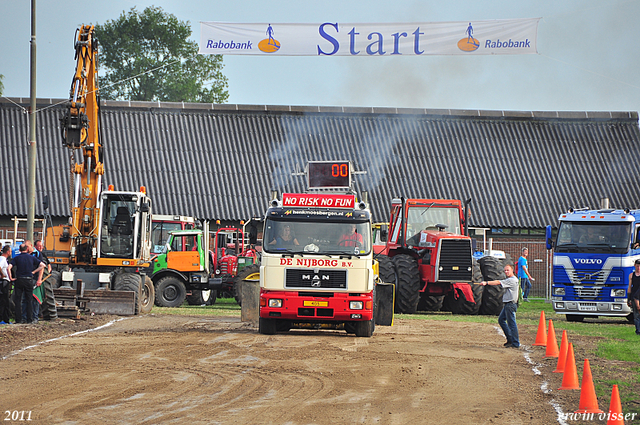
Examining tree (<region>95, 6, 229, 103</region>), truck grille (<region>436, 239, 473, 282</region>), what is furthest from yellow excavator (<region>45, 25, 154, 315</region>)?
tree (<region>95, 6, 229, 103</region>)

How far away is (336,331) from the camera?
17969 millimetres

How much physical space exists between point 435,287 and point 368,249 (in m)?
8.30

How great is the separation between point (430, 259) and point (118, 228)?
Answer: 914cm

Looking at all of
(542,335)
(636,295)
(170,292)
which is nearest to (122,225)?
(170,292)

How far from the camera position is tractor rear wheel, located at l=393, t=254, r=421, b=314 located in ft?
73.3

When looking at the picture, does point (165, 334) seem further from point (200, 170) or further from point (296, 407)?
point (200, 170)

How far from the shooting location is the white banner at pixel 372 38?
1892 centimetres

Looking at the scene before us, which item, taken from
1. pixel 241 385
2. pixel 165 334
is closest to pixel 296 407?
pixel 241 385

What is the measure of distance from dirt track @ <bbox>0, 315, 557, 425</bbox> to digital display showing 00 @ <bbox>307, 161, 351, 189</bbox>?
17.6 feet

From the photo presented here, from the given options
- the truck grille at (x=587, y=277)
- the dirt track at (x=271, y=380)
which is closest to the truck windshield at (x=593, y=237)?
the truck grille at (x=587, y=277)

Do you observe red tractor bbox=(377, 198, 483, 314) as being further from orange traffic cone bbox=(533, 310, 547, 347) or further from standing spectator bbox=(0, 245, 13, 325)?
standing spectator bbox=(0, 245, 13, 325)

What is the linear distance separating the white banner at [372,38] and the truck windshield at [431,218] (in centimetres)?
644

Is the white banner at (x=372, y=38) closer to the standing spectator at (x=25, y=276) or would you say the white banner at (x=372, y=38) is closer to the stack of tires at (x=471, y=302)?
the standing spectator at (x=25, y=276)

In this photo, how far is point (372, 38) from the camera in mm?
19188
